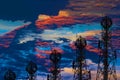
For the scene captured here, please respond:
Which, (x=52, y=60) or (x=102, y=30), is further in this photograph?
(x=52, y=60)

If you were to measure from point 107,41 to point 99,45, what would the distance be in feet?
3.24

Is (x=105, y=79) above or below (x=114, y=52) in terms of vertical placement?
below

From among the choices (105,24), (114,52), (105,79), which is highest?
(105,24)

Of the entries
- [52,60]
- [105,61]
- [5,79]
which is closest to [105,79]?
[105,61]

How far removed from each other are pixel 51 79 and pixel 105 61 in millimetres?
12304

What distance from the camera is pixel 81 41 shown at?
170 feet

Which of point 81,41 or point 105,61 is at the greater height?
point 81,41

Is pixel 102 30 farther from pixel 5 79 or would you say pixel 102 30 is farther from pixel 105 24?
pixel 5 79

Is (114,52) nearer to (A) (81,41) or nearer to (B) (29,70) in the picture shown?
(A) (81,41)

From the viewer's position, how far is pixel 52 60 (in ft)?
180

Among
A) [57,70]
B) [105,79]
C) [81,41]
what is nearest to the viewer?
[105,79]

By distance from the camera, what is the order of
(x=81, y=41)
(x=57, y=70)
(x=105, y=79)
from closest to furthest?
(x=105, y=79)
(x=81, y=41)
(x=57, y=70)

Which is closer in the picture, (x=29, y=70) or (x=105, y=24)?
(x=105, y=24)

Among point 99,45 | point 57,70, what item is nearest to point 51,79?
point 57,70
